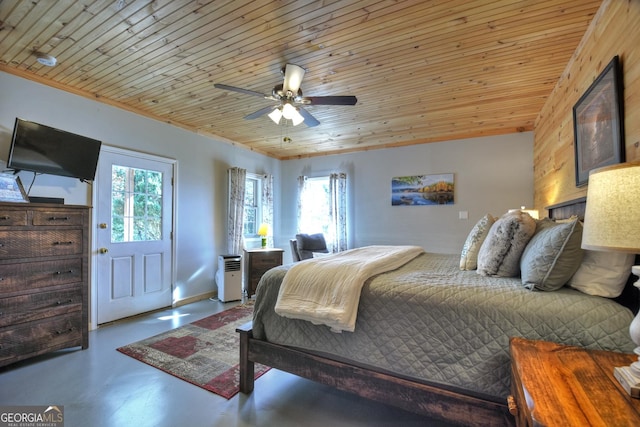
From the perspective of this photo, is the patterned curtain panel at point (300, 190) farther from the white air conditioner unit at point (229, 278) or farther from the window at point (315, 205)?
the white air conditioner unit at point (229, 278)

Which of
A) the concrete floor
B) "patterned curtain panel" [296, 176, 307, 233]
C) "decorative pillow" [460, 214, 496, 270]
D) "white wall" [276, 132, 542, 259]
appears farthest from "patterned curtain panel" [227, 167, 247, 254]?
"decorative pillow" [460, 214, 496, 270]

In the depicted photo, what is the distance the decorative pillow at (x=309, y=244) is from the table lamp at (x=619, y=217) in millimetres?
3839

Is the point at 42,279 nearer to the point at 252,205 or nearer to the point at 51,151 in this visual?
the point at 51,151

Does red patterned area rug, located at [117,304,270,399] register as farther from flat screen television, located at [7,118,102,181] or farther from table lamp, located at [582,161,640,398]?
table lamp, located at [582,161,640,398]

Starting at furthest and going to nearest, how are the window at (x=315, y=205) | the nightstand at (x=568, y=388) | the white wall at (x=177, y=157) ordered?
1. the window at (x=315, y=205)
2. the white wall at (x=177, y=157)
3. the nightstand at (x=568, y=388)

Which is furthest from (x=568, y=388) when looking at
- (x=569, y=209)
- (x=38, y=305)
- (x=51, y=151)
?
(x=51, y=151)

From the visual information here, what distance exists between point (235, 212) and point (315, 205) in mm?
1632

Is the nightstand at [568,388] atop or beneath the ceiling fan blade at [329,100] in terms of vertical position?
beneath

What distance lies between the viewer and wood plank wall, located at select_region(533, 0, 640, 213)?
1513mm

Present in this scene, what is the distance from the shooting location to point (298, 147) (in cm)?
527

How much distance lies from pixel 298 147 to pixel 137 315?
11.6 ft

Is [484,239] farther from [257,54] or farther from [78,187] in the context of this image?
[78,187]

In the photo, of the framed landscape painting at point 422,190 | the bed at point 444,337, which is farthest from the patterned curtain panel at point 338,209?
the bed at point 444,337

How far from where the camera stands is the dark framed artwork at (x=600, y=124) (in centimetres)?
163
